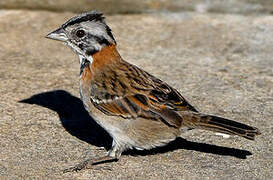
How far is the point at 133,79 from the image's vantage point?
6.55 meters

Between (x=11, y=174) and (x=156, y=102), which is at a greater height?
(x=156, y=102)

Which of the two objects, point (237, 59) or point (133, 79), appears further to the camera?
point (237, 59)

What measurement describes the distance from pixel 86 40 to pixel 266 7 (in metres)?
4.96

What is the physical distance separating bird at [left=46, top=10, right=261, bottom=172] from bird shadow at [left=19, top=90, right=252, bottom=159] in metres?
0.24

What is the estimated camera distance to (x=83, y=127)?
722cm

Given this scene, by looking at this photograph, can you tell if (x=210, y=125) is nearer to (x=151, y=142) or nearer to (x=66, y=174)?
(x=151, y=142)

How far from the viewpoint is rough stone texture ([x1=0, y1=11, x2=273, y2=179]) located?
20.7 ft

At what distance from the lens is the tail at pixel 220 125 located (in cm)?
610

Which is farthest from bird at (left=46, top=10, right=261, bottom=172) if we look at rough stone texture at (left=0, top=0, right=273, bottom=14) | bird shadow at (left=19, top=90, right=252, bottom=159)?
rough stone texture at (left=0, top=0, right=273, bottom=14)

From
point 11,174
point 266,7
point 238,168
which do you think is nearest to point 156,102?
point 238,168

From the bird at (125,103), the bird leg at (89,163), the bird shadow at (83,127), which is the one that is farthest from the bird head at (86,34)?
the bird leg at (89,163)

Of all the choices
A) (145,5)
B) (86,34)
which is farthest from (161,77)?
(145,5)

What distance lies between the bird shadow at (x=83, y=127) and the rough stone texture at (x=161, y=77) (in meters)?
0.01

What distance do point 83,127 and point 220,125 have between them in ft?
5.76
